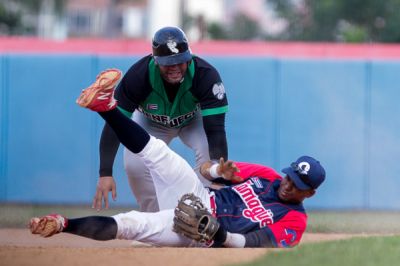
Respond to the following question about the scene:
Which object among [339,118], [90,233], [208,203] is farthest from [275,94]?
[90,233]

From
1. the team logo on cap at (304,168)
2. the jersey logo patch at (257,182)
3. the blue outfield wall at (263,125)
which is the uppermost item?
the team logo on cap at (304,168)

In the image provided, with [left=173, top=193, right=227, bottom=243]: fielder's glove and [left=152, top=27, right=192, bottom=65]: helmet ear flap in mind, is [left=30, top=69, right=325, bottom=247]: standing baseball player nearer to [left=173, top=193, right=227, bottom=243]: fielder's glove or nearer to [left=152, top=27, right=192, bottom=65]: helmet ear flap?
[left=173, top=193, right=227, bottom=243]: fielder's glove

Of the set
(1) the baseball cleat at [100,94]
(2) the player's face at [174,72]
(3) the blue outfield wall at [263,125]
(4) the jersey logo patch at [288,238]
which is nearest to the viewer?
(1) the baseball cleat at [100,94]

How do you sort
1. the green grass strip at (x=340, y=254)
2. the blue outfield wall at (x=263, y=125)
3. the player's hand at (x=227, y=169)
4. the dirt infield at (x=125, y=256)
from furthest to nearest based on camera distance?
1. the blue outfield wall at (x=263, y=125)
2. the player's hand at (x=227, y=169)
3. the dirt infield at (x=125, y=256)
4. the green grass strip at (x=340, y=254)

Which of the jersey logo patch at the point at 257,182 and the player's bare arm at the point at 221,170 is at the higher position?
the player's bare arm at the point at 221,170

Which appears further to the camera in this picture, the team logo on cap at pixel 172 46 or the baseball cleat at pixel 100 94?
the team logo on cap at pixel 172 46

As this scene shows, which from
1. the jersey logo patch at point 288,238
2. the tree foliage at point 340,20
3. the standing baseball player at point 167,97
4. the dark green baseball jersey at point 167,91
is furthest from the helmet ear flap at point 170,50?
the tree foliage at point 340,20

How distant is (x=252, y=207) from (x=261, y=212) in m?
0.08

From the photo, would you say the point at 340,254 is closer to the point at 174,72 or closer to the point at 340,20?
the point at 174,72

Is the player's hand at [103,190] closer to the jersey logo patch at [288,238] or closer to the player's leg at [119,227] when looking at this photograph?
the player's leg at [119,227]

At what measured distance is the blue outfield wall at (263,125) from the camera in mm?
10836

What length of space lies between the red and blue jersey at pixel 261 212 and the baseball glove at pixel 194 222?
359 mm

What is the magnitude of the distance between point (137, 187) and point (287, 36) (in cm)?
1644

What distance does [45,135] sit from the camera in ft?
35.9
